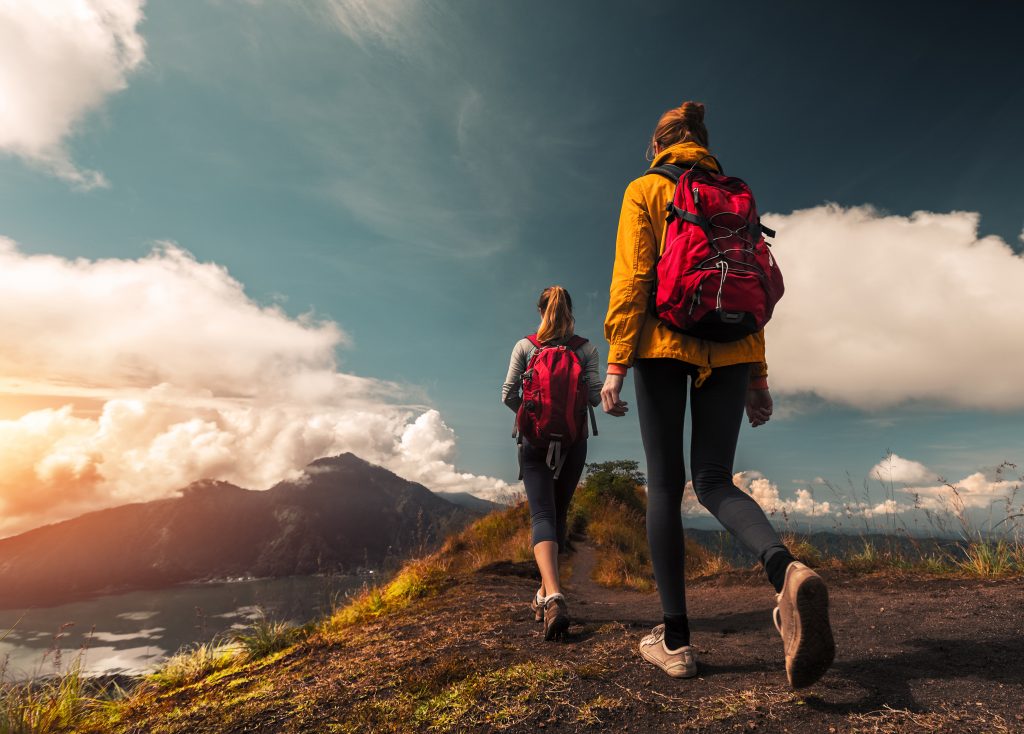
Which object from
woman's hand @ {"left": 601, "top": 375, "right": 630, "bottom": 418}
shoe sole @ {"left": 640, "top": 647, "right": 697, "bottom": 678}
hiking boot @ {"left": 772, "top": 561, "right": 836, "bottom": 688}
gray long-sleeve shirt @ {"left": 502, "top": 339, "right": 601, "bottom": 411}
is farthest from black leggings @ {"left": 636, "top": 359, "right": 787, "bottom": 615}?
gray long-sleeve shirt @ {"left": 502, "top": 339, "right": 601, "bottom": 411}

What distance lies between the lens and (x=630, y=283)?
2057mm


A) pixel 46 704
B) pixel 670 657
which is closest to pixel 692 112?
pixel 670 657

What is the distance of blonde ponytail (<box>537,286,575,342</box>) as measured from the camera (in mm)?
3398

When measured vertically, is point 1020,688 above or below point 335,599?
above

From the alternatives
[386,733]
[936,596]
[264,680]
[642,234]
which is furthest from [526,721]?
[936,596]

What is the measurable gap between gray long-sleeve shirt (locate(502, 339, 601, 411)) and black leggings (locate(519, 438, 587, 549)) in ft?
1.01

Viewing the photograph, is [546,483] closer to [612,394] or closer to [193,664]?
[612,394]

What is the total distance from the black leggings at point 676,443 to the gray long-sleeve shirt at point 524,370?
1.23m

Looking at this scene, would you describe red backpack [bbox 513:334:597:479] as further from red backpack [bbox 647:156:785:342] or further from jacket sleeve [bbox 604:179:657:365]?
red backpack [bbox 647:156:785:342]

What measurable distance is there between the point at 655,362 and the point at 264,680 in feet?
9.06

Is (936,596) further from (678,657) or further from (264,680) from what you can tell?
(264,680)

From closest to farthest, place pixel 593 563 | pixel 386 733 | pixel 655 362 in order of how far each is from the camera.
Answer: pixel 386 733
pixel 655 362
pixel 593 563

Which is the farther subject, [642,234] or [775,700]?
[642,234]

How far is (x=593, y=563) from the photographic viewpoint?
9.91m
